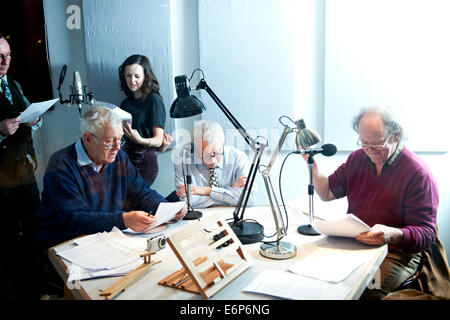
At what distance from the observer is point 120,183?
1763 mm

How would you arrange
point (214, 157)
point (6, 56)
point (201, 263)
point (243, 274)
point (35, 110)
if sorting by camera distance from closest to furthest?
point (201, 263) < point (243, 274) < point (6, 56) < point (35, 110) < point (214, 157)

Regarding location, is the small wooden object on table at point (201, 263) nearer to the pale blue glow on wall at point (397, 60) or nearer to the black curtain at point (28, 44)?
the black curtain at point (28, 44)

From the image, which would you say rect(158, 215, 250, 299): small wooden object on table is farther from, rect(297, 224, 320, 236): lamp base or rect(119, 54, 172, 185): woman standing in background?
rect(119, 54, 172, 185): woman standing in background

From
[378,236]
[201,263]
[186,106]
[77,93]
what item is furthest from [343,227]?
[77,93]

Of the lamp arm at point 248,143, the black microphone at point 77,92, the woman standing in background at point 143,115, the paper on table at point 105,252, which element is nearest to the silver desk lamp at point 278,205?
the lamp arm at point 248,143

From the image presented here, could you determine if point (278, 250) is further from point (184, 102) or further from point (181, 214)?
point (184, 102)

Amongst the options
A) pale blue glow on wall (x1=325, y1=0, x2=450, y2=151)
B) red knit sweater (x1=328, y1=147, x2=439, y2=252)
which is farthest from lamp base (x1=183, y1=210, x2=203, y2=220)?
pale blue glow on wall (x1=325, y1=0, x2=450, y2=151)

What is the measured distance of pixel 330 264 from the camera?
1.28 metres

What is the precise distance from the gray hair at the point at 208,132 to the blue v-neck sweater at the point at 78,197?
40 cm

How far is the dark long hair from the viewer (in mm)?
1663

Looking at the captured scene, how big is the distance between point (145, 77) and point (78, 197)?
25.5 inches

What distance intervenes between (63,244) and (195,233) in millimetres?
743
